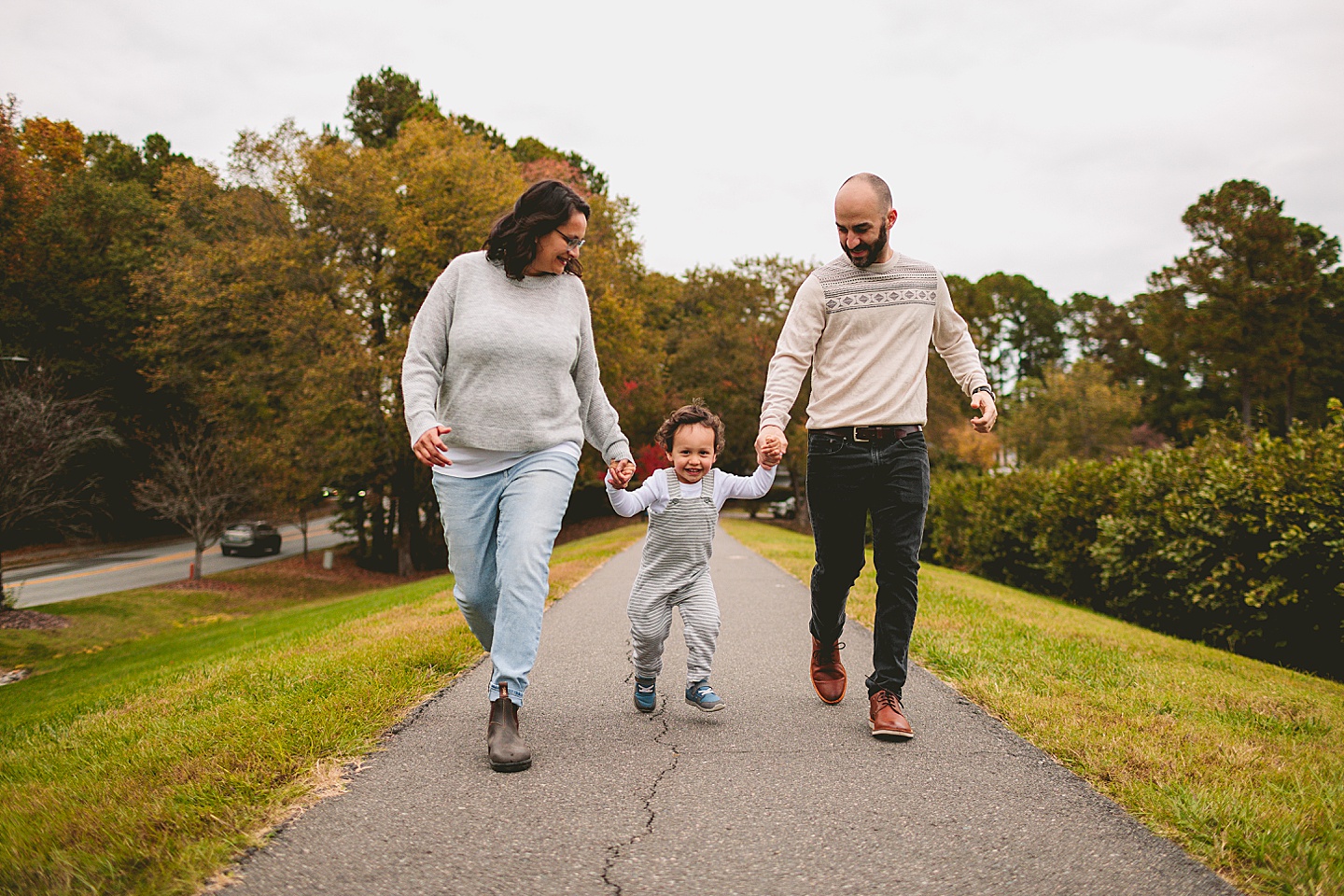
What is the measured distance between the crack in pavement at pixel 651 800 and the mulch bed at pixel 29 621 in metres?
17.5

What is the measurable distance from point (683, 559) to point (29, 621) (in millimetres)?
18064

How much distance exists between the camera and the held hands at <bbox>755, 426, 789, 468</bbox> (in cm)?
361

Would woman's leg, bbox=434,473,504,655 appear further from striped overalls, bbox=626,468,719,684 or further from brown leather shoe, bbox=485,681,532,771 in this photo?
striped overalls, bbox=626,468,719,684

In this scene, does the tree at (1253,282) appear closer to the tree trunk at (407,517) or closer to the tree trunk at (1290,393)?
the tree trunk at (1290,393)

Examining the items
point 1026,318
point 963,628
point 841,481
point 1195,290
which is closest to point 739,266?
point 1195,290

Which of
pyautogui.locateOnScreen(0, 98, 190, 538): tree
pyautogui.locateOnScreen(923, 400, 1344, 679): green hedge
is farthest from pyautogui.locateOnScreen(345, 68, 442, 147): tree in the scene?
pyautogui.locateOnScreen(923, 400, 1344, 679): green hedge

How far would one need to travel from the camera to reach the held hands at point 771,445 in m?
3.61

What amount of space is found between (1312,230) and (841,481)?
5207 centimetres

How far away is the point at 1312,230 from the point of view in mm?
44219

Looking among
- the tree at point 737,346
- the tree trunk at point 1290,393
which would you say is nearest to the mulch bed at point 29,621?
the tree at point 737,346

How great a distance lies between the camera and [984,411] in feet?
12.6

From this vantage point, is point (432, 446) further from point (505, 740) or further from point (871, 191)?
point (871, 191)

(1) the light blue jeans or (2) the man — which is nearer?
(1) the light blue jeans

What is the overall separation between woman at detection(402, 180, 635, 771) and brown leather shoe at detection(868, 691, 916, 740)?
1411 mm
